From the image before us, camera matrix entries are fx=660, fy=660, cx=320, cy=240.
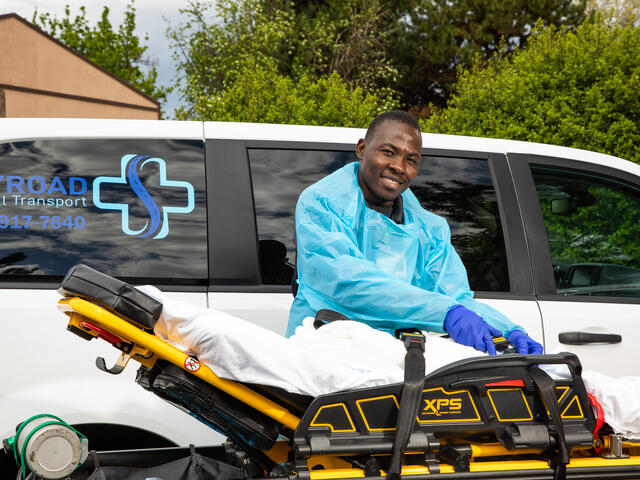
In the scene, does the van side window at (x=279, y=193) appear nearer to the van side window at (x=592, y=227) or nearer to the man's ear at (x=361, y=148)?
the man's ear at (x=361, y=148)

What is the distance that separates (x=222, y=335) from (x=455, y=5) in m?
23.6

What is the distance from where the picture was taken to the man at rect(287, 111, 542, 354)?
87.7 inches

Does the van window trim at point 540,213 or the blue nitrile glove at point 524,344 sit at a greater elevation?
the van window trim at point 540,213

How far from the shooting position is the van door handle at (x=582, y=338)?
9.80 ft

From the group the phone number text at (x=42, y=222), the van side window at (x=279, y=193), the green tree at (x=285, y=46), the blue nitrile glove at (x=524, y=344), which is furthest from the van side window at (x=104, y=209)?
the green tree at (x=285, y=46)

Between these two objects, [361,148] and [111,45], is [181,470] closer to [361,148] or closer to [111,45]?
[361,148]

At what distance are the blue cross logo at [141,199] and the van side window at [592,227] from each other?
70.6 inches

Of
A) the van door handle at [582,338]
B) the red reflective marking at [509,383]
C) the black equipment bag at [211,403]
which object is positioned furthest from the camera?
the van door handle at [582,338]

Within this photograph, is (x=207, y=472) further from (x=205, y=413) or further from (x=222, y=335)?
(x=222, y=335)

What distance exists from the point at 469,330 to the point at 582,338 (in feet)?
3.61

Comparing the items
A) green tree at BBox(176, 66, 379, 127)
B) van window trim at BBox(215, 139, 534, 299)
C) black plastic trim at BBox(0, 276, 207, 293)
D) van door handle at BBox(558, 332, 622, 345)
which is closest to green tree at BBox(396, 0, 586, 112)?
green tree at BBox(176, 66, 379, 127)

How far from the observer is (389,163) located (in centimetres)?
259

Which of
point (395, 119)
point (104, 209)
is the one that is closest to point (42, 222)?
point (104, 209)

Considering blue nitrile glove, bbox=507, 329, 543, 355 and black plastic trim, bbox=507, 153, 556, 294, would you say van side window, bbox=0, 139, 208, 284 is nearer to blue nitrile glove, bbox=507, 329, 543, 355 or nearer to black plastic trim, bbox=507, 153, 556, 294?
blue nitrile glove, bbox=507, 329, 543, 355
